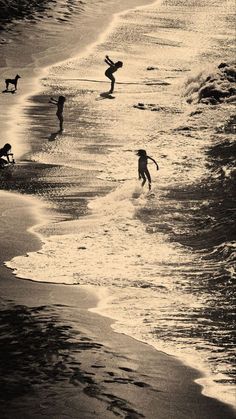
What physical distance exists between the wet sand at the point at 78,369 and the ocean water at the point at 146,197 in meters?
0.45

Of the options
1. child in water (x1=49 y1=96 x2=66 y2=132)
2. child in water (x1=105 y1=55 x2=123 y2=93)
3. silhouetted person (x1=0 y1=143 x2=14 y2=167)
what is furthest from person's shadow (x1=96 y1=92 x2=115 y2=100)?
silhouetted person (x1=0 y1=143 x2=14 y2=167)

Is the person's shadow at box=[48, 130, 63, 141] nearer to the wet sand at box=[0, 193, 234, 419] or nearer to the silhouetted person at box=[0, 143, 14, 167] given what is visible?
the silhouetted person at box=[0, 143, 14, 167]

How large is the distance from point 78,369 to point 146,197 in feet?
47.1

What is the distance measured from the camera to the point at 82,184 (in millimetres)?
31953

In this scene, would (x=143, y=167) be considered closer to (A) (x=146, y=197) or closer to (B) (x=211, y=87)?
(A) (x=146, y=197)

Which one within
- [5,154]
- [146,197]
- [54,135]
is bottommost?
[54,135]

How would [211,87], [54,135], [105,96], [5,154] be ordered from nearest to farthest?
[5,154] < [54,135] < [105,96] < [211,87]

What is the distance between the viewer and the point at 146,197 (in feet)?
101

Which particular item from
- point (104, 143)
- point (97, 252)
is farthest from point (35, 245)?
point (104, 143)

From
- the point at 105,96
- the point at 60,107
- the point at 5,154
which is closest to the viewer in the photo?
the point at 5,154

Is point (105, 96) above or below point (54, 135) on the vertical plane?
above

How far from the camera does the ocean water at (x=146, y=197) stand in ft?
64.9

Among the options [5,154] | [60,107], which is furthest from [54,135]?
[5,154]

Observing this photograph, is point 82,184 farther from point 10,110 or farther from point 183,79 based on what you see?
point 183,79
